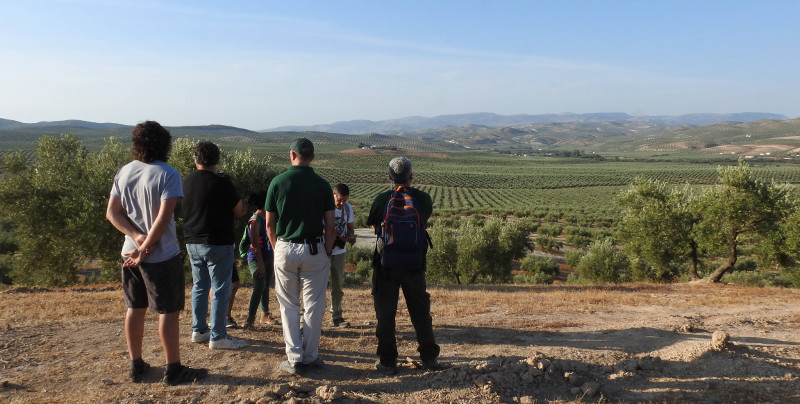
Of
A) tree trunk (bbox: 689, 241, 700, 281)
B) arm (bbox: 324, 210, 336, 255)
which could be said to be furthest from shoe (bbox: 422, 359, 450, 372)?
tree trunk (bbox: 689, 241, 700, 281)

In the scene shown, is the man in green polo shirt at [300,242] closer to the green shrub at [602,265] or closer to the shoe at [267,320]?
the shoe at [267,320]

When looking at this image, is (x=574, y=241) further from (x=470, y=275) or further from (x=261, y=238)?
(x=261, y=238)

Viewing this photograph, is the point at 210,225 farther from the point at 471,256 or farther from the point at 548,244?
the point at 548,244

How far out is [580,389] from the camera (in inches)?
178

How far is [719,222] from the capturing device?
16125 mm

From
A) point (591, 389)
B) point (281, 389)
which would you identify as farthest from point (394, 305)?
point (591, 389)

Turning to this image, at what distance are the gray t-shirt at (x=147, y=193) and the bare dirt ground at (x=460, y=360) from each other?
134 cm

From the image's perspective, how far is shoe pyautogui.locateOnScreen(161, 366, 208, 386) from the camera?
4.25 m

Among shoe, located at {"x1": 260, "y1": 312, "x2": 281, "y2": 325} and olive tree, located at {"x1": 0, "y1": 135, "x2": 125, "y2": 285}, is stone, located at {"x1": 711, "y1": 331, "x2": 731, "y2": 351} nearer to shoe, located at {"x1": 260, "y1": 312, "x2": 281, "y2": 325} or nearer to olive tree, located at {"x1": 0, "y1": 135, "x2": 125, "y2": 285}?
shoe, located at {"x1": 260, "y1": 312, "x2": 281, "y2": 325}

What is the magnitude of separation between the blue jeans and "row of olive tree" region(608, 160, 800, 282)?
1616 centimetres

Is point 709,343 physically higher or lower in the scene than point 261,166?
lower

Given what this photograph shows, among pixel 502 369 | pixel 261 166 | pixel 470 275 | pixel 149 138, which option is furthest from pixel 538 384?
pixel 470 275

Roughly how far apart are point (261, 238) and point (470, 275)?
19447 mm

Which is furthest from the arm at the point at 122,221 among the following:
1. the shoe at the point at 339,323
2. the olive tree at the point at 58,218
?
the olive tree at the point at 58,218
